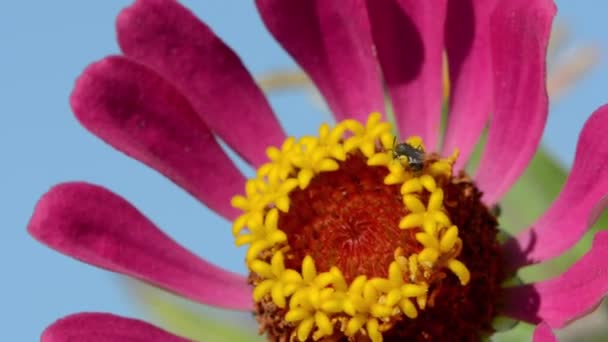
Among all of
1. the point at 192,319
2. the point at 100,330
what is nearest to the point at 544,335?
the point at 100,330

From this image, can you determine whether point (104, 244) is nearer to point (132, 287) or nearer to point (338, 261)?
point (338, 261)

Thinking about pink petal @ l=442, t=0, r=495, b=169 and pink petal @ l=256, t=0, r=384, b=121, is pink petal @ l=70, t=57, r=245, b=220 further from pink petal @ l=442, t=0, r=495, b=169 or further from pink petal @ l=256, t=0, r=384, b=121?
pink petal @ l=442, t=0, r=495, b=169

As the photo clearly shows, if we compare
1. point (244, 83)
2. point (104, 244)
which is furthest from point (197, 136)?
point (104, 244)

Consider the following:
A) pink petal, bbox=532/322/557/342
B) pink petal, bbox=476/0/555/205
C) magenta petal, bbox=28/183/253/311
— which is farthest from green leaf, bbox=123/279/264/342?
pink petal, bbox=532/322/557/342

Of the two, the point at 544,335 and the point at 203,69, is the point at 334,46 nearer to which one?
the point at 203,69

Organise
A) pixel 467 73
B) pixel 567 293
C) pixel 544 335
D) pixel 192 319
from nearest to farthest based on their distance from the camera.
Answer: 1. pixel 544 335
2. pixel 567 293
3. pixel 467 73
4. pixel 192 319
